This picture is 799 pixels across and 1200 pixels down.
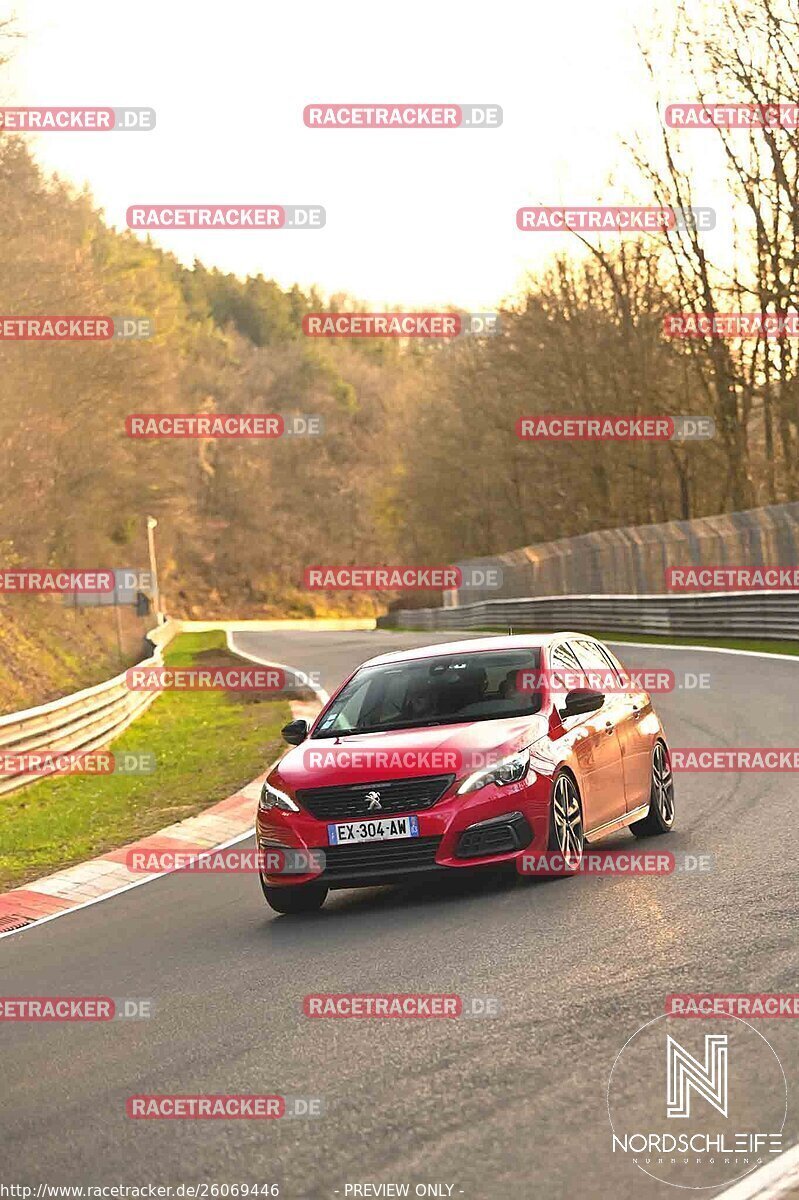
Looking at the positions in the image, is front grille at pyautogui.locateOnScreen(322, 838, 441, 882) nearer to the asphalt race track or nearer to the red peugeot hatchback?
the red peugeot hatchback

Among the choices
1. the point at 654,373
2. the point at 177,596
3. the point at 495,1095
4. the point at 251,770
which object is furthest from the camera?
the point at 177,596

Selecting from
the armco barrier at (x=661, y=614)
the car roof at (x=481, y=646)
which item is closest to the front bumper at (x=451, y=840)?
the car roof at (x=481, y=646)

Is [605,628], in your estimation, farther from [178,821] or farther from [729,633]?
[178,821]

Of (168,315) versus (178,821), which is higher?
(168,315)

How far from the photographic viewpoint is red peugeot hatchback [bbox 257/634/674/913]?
31.9 ft

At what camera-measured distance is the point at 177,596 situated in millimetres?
131750

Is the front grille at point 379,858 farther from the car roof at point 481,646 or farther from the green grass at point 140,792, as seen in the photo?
the green grass at point 140,792

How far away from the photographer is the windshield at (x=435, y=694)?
35.6 feet

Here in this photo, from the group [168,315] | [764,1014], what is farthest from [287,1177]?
[168,315]

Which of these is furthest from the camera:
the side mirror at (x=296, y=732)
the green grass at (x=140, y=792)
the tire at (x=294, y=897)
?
the green grass at (x=140, y=792)

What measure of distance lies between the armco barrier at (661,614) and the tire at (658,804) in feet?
26.9

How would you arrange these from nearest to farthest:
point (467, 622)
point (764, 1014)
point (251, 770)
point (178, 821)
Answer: point (764, 1014), point (178, 821), point (251, 770), point (467, 622)

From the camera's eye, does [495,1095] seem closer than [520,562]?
Yes

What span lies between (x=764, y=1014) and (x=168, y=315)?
117751 millimetres
